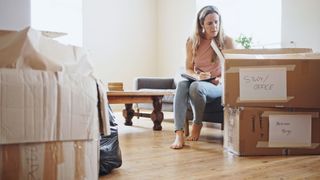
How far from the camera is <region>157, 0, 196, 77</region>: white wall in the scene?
17.6 ft

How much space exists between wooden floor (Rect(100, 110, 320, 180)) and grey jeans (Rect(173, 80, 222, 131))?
17cm

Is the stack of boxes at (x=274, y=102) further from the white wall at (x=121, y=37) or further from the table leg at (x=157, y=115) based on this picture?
the white wall at (x=121, y=37)

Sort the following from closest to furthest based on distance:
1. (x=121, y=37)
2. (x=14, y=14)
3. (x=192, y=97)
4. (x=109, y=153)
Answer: (x=14, y=14)
(x=109, y=153)
(x=192, y=97)
(x=121, y=37)

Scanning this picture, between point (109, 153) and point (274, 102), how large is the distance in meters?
0.90

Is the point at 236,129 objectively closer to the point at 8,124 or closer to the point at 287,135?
the point at 287,135

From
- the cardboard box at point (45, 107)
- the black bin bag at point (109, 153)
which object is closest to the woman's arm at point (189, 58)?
the black bin bag at point (109, 153)

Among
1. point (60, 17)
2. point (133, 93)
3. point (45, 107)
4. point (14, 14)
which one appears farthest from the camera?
point (60, 17)

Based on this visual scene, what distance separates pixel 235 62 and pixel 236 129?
0.34m

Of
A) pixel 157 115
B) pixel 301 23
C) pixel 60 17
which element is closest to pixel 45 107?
pixel 157 115

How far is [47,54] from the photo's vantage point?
84cm

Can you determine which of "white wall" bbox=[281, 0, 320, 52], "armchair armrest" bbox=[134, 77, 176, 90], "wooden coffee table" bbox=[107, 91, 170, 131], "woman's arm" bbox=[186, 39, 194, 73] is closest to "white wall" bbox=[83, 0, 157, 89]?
"armchair armrest" bbox=[134, 77, 176, 90]

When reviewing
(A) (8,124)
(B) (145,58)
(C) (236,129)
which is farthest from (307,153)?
(B) (145,58)

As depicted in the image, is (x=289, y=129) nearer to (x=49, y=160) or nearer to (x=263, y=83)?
(x=263, y=83)

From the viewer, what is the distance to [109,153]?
4.69 ft
